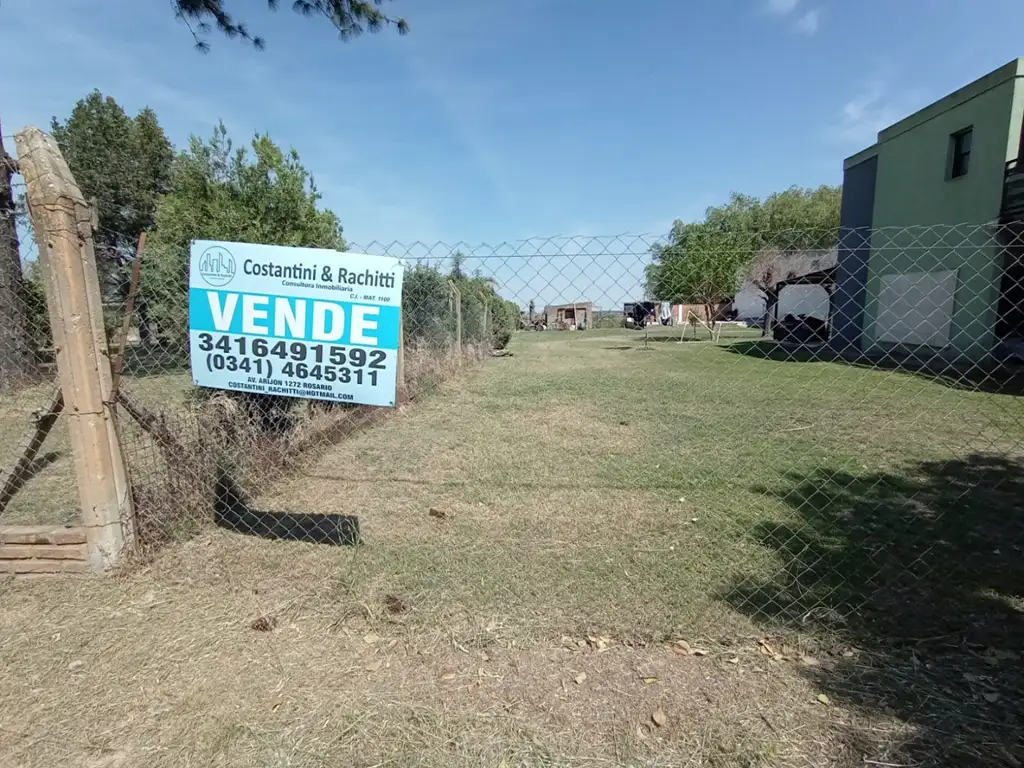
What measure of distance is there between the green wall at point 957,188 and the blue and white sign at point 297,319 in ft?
33.2

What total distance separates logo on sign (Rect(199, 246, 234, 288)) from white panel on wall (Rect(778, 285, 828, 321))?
2160cm

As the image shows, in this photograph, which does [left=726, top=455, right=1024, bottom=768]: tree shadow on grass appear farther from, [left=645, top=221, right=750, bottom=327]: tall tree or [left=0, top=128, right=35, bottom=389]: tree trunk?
[left=0, top=128, right=35, bottom=389]: tree trunk

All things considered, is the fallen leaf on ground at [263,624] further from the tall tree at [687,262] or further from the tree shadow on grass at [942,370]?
the tree shadow on grass at [942,370]

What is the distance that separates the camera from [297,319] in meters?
2.75

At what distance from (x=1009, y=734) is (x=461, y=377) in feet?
33.5

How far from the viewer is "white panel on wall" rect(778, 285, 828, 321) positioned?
71.4 ft

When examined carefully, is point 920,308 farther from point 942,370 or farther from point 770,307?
point 770,307

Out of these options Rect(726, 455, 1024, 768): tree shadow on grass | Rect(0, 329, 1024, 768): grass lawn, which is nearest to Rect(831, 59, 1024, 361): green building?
Rect(726, 455, 1024, 768): tree shadow on grass

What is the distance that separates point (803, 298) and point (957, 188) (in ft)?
28.0

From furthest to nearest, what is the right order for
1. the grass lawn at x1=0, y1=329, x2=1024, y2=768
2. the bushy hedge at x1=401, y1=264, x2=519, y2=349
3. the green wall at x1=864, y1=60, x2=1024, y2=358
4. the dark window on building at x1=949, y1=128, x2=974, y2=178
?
the dark window on building at x1=949, y1=128, x2=974, y2=178
the green wall at x1=864, y1=60, x2=1024, y2=358
the bushy hedge at x1=401, y1=264, x2=519, y2=349
the grass lawn at x1=0, y1=329, x2=1024, y2=768

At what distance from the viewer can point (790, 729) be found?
191 cm

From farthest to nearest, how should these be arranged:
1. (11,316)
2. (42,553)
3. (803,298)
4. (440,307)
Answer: (803,298) → (440,307) → (11,316) → (42,553)

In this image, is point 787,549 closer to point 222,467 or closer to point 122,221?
point 222,467

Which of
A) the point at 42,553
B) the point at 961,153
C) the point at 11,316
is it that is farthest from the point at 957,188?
the point at 11,316
